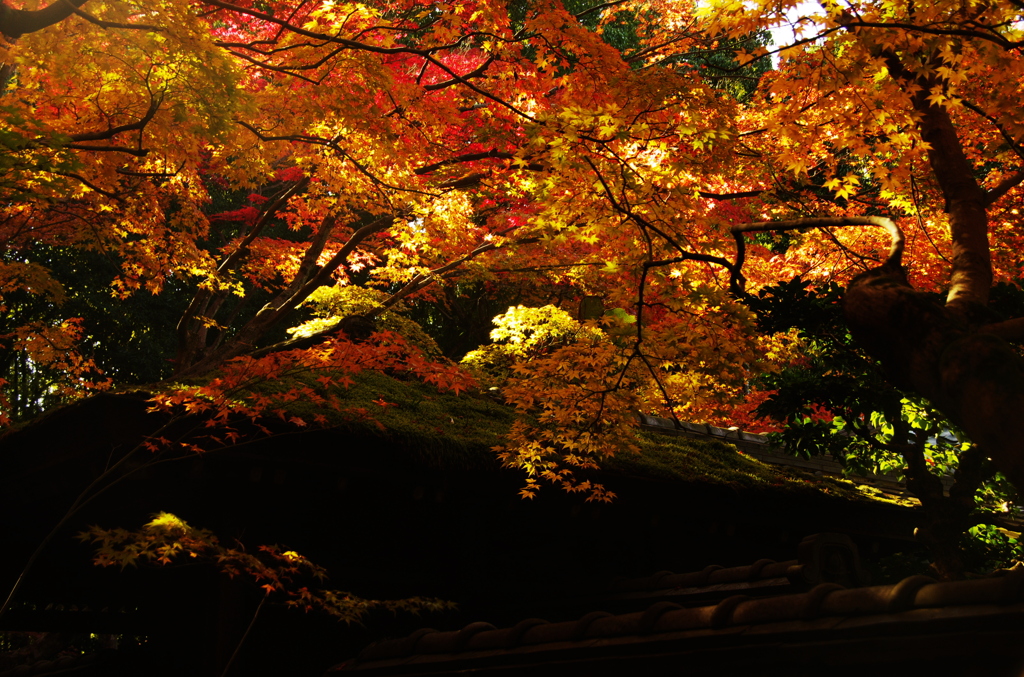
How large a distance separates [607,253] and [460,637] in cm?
370

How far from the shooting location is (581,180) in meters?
4.82

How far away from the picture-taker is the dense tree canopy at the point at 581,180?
3811mm

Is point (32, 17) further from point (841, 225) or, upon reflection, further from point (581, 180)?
point (841, 225)

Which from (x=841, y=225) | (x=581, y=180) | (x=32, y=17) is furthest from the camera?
(x=581, y=180)

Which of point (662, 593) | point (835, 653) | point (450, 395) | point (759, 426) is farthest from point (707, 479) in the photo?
point (759, 426)

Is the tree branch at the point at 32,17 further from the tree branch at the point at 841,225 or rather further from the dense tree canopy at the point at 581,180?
the tree branch at the point at 841,225

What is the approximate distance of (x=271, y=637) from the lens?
16.2ft

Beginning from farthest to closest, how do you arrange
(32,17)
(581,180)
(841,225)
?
(581,180) → (32,17) → (841,225)

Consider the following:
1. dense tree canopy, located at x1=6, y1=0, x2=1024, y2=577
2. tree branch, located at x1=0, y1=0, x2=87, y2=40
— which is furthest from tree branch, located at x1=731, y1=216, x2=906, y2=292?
tree branch, located at x1=0, y1=0, x2=87, y2=40

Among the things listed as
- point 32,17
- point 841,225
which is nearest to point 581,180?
point 841,225

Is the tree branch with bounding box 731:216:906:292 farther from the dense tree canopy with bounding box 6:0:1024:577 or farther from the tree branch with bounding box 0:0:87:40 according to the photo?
the tree branch with bounding box 0:0:87:40

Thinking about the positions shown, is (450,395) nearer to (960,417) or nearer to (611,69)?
(611,69)

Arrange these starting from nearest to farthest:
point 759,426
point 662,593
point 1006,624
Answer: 1. point 1006,624
2. point 662,593
3. point 759,426

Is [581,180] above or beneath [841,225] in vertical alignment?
above
